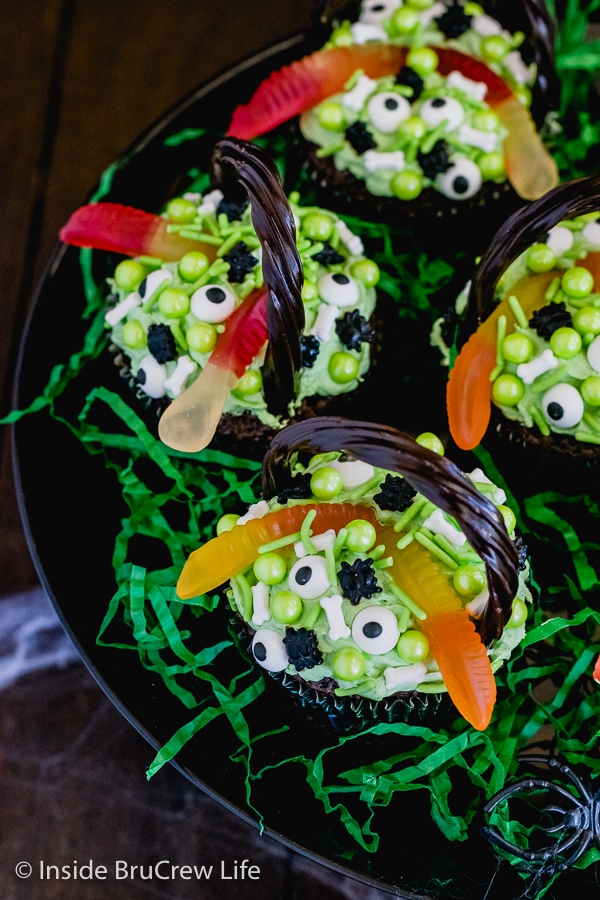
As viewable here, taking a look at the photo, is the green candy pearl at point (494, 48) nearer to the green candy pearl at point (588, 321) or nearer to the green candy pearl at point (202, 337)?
the green candy pearl at point (588, 321)

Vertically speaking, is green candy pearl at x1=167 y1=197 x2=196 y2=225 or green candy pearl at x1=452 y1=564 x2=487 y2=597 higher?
green candy pearl at x1=167 y1=197 x2=196 y2=225

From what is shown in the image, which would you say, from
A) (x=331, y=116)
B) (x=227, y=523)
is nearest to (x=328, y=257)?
(x=331, y=116)

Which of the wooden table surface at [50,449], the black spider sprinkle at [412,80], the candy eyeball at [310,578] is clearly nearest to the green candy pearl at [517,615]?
the candy eyeball at [310,578]

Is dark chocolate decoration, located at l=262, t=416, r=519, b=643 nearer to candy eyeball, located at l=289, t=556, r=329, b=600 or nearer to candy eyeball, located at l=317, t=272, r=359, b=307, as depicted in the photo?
candy eyeball, located at l=289, t=556, r=329, b=600

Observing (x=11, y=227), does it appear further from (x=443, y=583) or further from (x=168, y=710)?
(x=443, y=583)

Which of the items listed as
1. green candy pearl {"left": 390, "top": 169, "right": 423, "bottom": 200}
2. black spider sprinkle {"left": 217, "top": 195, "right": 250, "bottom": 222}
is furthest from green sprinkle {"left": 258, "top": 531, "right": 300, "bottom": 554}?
green candy pearl {"left": 390, "top": 169, "right": 423, "bottom": 200}

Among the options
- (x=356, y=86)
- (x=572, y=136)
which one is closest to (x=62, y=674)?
(x=356, y=86)
